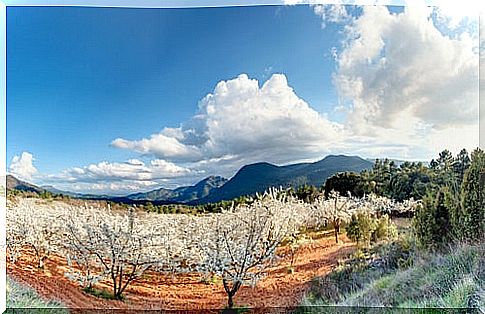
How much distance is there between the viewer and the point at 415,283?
21.6ft

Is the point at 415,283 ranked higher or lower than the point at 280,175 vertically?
lower

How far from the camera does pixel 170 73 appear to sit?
6.94m

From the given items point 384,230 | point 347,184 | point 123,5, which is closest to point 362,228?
point 384,230

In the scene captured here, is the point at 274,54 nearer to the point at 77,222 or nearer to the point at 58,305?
the point at 77,222

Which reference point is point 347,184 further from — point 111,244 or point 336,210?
point 111,244

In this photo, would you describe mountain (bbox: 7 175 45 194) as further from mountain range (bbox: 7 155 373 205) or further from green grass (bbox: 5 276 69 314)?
green grass (bbox: 5 276 69 314)

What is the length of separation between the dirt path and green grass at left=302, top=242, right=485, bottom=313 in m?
0.18

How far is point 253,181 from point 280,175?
0.98 feet

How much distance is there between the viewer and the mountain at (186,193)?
6.81 m

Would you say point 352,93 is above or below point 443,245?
above

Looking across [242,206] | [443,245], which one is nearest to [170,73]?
[242,206]

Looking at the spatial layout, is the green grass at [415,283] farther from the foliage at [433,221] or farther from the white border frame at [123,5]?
the white border frame at [123,5]

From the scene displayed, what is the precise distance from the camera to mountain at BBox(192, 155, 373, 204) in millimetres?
6770

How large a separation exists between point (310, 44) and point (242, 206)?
1.89 m
